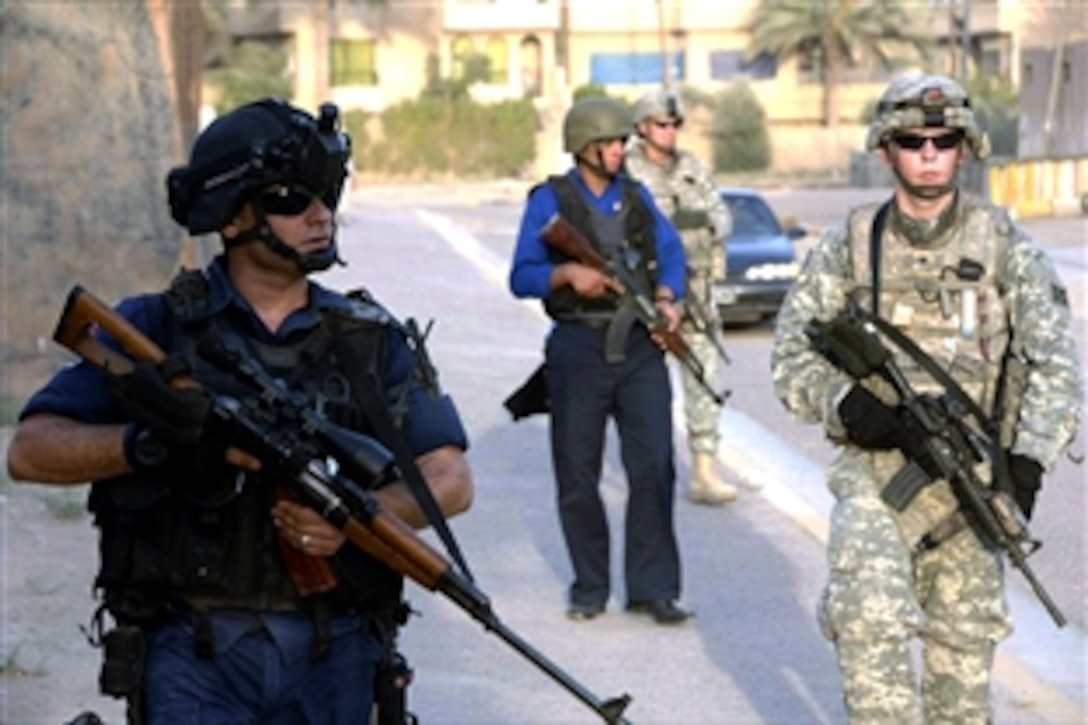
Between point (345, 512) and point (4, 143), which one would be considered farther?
point (4, 143)

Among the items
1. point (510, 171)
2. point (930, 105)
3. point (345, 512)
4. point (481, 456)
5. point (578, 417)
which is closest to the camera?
point (345, 512)

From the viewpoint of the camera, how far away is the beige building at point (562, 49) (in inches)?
3219

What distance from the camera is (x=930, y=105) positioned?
5.72 m

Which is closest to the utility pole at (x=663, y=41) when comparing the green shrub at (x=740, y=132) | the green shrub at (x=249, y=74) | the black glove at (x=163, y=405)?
the green shrub at (x=740, y=132)

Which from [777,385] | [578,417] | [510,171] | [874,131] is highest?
[874,131]

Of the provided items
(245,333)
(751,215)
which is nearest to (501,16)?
(751,215)

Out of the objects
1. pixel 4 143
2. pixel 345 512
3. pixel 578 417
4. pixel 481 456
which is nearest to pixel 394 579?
pixel 345 512

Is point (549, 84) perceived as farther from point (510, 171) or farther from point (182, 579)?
point (182, 579)

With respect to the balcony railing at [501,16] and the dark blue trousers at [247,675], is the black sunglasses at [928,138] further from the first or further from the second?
the balcony railing at [501,16]

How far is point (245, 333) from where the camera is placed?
410 cm

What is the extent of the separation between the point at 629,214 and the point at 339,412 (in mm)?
4668

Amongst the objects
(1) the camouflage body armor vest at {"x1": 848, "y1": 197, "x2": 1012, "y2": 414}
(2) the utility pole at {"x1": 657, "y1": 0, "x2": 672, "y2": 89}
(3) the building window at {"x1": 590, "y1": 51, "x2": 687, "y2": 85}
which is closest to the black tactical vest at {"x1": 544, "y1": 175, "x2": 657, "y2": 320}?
(1) the camouflage body armor vest at {"x1": 848, "y1": 197, "x2": 1012, "y2": 414}

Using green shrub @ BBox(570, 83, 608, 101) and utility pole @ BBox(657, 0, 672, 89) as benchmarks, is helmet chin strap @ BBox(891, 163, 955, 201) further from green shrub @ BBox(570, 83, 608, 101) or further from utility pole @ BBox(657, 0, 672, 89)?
utility pole @ BBox(657, 0, 672, 89)

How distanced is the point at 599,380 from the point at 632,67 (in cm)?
7737
